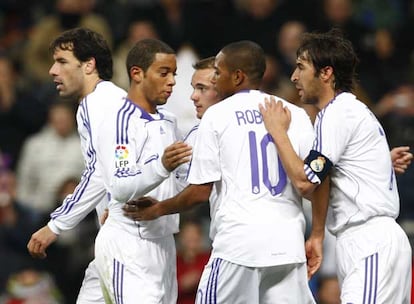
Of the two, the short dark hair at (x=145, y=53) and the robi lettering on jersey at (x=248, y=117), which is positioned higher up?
the short dark hair at (x=145, y=53)

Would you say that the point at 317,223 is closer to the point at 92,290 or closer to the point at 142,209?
the point at 142,209

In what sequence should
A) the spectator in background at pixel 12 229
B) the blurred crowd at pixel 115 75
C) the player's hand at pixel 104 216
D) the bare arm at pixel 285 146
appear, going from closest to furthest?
the bare arm at pixel 285 146
the player's hand at pixel 104 216
the spectator in background at pixel 12 229
the blurred crowd at pixel 115 75

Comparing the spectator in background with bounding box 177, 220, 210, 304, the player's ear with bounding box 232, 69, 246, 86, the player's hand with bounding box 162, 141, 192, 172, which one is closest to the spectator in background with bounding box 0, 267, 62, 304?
the spectator in background with bounding box 177, 220, 210, 304

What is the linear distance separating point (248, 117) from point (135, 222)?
968mm

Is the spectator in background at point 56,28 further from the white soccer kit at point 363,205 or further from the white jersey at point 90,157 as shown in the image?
the white soccer kit at point 363,205

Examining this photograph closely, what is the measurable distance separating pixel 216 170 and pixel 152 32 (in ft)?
19.9

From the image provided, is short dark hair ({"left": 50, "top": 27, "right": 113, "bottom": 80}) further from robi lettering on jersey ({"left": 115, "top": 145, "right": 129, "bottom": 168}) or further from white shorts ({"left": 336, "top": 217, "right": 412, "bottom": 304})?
white shorts ({"left": 336, "top": 217, "right": 412, "bottom": 304})

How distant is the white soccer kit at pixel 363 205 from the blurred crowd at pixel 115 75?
11.8 feet

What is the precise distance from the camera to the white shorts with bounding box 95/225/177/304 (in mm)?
7453

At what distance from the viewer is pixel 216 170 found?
7.18 metres

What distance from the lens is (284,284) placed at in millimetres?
7254

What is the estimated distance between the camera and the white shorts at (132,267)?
7.45 metres

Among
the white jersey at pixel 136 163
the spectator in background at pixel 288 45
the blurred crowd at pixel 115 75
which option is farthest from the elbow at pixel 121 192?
the spectator in background at pixel 288 45

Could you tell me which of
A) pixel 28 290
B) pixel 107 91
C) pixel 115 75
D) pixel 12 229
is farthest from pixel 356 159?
pixel 115 75
